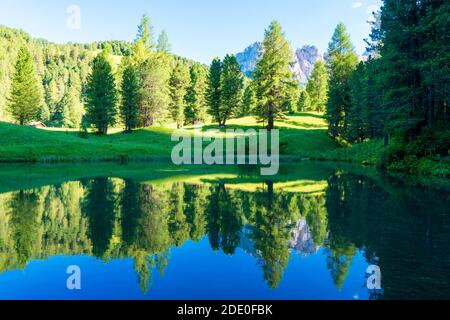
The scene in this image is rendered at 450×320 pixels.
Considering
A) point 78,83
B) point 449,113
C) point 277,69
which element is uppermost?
point 78,83

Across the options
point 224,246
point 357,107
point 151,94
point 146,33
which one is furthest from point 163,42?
point 224,246

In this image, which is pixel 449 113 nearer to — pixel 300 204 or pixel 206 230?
pixel 300 204

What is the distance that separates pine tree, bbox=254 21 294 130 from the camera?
6425cm

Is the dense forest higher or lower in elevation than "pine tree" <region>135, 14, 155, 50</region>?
lower

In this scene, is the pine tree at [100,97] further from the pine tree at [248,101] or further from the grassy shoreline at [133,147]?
the pine tree at [248,101]

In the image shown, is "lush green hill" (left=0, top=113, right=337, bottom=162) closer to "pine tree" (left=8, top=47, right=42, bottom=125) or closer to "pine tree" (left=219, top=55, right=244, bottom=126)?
"pine tree" (left=219, top=55, right=244, bottom=126)

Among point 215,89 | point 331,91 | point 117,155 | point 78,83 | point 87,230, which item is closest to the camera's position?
point 87,230

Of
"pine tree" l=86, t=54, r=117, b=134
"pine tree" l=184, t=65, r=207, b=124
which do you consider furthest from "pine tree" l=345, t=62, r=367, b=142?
"pine tree" l=86, t=54, r=117, b=134

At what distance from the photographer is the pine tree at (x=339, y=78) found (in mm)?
62031

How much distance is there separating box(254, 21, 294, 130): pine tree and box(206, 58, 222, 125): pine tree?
48.8 feet
